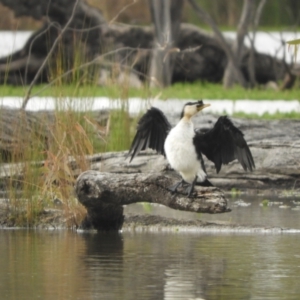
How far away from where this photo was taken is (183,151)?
30.4 feet

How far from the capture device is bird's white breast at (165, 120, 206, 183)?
30.3 ft

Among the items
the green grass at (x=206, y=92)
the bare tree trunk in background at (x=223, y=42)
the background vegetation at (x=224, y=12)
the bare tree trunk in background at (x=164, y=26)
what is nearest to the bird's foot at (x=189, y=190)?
the green grass at (x=206, y=92)

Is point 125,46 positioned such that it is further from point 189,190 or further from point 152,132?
point 189,190

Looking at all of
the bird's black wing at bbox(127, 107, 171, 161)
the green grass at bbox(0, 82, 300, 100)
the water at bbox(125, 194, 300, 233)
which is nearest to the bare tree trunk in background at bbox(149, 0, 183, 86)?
the green grass at bbox(0, 82, 300, 100)

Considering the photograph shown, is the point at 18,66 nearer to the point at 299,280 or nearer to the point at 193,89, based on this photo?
the point at 193,89

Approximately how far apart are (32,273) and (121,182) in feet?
5.05

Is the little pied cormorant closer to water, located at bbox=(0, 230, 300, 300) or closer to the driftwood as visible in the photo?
water, located at bbox=(0, 230, 300, 300)

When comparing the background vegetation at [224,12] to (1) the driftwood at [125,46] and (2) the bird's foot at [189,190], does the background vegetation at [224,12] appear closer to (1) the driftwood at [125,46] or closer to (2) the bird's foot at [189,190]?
(1) the driftwood at [125,46]

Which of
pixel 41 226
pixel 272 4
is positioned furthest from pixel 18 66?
pixel 41 226

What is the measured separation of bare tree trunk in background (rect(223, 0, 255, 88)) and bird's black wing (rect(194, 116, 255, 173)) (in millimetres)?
12318

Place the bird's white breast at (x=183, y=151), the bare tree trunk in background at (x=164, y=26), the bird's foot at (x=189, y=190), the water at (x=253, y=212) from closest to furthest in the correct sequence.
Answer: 1. the bird's foot at (x=189, y=190)
2. the bird's white breast at (x=183, y=151)
3. the water at (x=253, y=212)
4. the bare tree trunk in background at (x=164, y=26)

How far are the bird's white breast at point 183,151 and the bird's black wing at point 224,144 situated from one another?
0.34 ft

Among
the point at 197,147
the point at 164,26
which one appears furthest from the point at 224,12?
the point at 197,147

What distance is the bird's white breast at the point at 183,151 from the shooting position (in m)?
9.25
